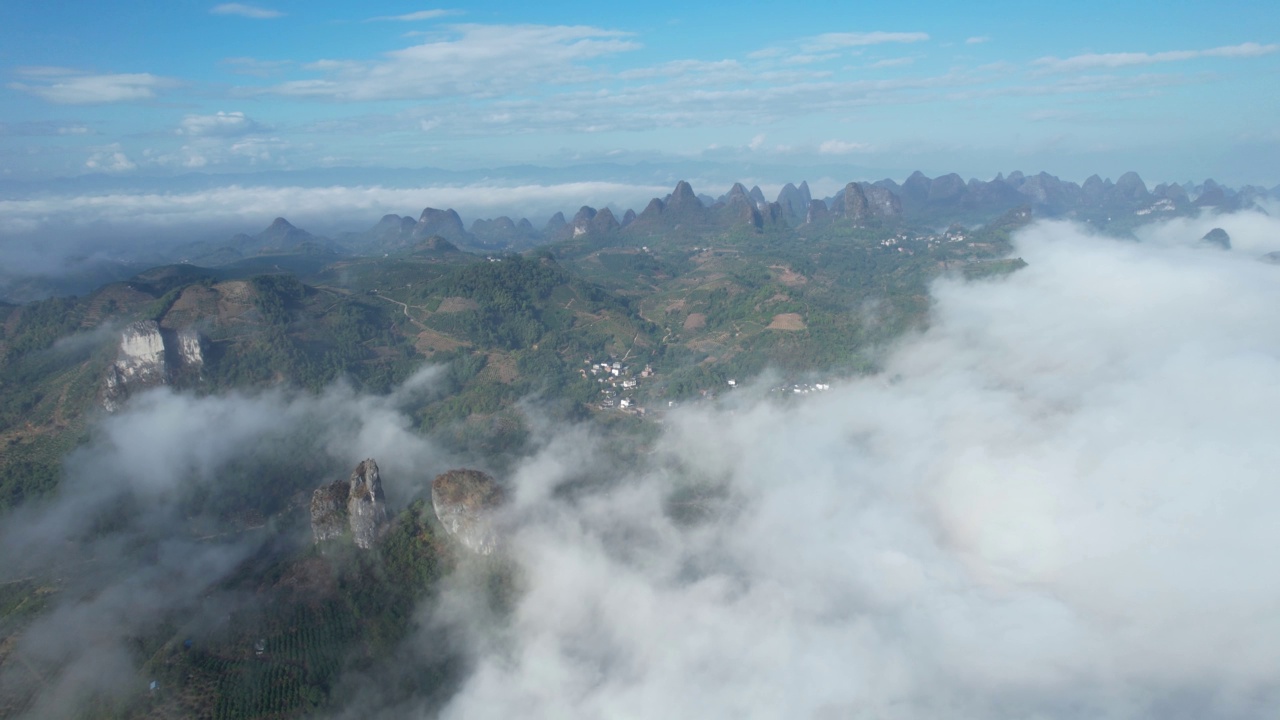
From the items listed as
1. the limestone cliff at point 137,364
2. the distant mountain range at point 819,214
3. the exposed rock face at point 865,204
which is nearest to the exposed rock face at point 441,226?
the distant mountain range at point 819,214

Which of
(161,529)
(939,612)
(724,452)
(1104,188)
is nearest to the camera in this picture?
(939,612)

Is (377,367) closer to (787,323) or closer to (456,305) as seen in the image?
(456,305)

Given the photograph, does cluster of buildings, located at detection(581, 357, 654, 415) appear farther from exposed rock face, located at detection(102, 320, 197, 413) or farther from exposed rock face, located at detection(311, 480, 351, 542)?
exposed rock face, located at detection(102, 320, 197, 413)

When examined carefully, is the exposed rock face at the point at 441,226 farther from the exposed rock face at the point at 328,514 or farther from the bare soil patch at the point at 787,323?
the exposed rock face at the point at 328,514

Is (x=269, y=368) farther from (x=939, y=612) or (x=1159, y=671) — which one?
(x=1159, y=671)

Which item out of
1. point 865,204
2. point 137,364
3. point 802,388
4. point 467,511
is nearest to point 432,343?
point 137,364

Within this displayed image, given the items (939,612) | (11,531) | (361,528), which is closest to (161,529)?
(11,531)
